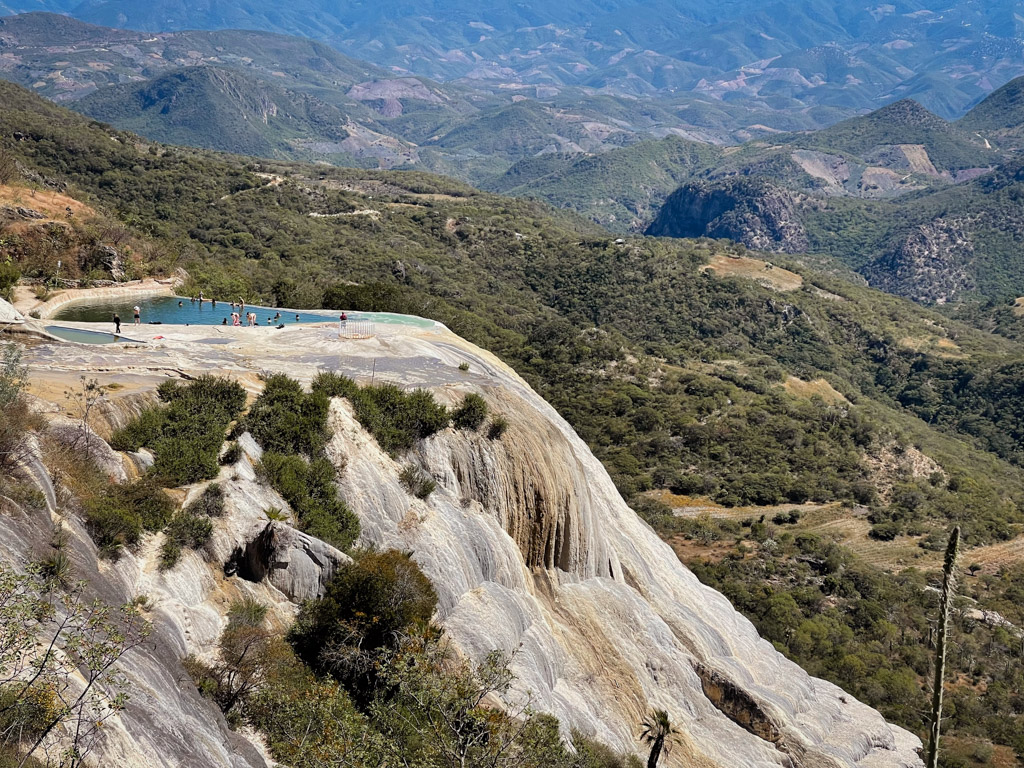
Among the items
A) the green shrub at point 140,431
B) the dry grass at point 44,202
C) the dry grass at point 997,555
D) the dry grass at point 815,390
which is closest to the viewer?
the green shrub at point 140,431

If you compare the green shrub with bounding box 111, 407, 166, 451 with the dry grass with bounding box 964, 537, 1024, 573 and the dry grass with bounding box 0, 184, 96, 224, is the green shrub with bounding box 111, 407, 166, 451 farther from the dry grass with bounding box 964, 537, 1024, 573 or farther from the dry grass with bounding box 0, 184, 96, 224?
the dry grass with bounding box 964, 537, 1024, 573

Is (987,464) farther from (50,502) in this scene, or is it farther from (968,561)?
(50,502)

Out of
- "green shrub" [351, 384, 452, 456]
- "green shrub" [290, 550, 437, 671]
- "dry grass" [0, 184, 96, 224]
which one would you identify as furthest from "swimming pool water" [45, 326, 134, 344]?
"dry grass" [0, 184, 96, 224]

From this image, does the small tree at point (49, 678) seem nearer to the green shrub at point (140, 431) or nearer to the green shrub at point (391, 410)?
the green shrub at point (140, 431)

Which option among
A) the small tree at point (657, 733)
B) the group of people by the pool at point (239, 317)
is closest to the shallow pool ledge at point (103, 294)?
the group of people by the pool at point (239, 317)

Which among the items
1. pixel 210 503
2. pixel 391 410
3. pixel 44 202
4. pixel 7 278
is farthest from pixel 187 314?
pixel 210 503

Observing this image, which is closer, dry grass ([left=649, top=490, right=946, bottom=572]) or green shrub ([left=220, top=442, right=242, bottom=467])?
green shrub ([left=220, top=442, right=242, bottom=467])
